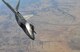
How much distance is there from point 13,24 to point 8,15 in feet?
4.74

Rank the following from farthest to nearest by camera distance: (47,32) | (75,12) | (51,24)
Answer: (75,12) < (51,24) < (47,32)

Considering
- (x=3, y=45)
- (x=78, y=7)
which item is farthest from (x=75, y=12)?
(x=3, y=45)

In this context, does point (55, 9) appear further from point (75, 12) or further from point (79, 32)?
point (79, 32)

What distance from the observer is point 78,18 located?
12594 mm

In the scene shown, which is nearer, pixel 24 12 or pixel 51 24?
pixel 51 24

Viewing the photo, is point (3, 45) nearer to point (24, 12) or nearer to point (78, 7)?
point (24, 12)

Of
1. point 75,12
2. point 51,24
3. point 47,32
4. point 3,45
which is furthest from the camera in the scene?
point 75,12

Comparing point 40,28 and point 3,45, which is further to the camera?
point 40,28

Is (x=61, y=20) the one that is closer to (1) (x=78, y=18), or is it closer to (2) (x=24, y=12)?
(1) (x=78, y=18)

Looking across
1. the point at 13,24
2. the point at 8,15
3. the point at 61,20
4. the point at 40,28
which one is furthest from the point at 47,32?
the point at 8,15

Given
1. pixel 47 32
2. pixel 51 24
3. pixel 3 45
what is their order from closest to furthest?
pixel 3 45 < pixel 47 32 < pixel 51 24

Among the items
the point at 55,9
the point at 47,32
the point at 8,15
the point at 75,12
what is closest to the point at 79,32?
the point at 47,32

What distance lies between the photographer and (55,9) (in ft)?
46.0

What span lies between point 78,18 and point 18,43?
428 cm
